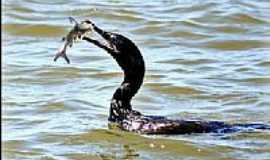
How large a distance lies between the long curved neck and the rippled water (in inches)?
6.3

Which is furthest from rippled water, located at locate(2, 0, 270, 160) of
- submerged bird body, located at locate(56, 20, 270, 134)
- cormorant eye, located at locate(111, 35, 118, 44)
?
cormorant eye, located at locate(111, 35, 118, 44)

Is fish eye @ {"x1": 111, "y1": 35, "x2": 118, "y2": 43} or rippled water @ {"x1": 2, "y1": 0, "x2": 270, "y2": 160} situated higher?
fish eye @ {"x1": 111, "y1": 35, "x2": 118, "y2": 43}

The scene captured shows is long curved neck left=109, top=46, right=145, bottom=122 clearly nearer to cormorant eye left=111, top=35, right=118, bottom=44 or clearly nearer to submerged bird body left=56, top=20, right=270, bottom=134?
submerged bird body left=56, top=20, right=270, bottom=134

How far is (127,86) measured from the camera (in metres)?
6.91

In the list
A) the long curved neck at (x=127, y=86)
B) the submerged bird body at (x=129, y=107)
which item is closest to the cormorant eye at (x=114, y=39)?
the submerged bird body at (x=129, y=107)

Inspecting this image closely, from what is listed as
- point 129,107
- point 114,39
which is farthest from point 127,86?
point 114,39

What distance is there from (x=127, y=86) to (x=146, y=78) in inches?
103

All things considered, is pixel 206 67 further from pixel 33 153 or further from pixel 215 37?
pixel 33 153

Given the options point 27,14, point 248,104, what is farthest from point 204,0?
point 248,104

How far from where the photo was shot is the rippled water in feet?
21.4

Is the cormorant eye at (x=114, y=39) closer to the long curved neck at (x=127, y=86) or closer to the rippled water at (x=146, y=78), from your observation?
the long curved neck at (x=127, y=86)

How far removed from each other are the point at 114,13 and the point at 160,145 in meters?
6.75

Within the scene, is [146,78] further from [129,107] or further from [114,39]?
[114,39]

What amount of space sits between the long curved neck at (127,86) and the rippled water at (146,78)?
0.53ft
